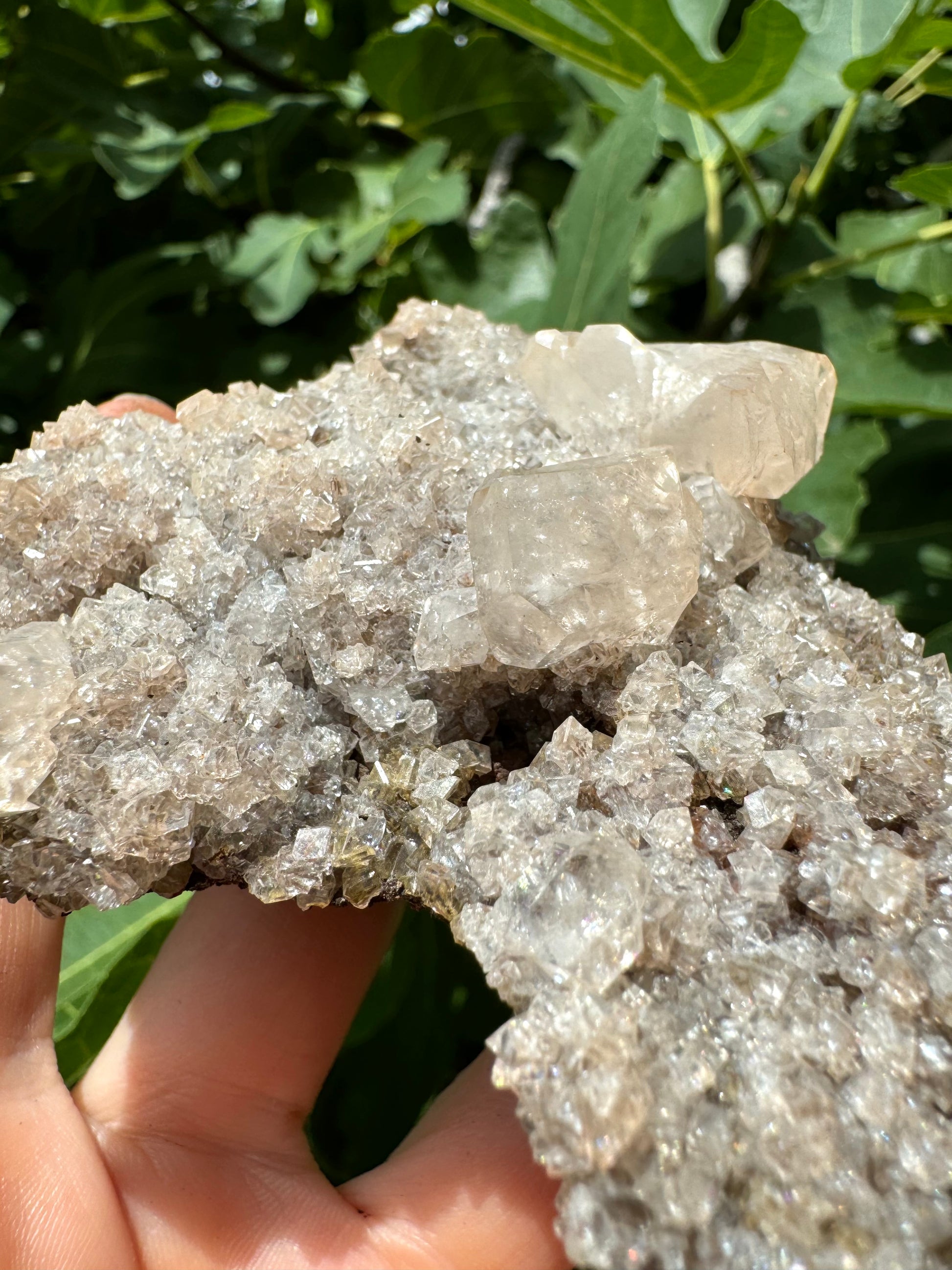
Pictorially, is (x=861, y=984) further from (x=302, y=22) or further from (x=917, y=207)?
(x=302, y=22)

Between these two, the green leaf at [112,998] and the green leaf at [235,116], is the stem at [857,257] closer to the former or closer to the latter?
the green leaf at [235,116]

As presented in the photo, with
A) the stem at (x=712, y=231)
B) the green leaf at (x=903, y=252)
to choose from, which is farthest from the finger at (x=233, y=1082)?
the green leaf at (x=903, y=252)

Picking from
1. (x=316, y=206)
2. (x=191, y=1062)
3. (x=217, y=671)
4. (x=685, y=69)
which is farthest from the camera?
(x=316, y=206)

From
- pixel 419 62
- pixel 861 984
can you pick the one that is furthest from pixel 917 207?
pixel 861 984

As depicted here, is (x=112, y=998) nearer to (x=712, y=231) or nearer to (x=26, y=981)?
(x=26, y=981)

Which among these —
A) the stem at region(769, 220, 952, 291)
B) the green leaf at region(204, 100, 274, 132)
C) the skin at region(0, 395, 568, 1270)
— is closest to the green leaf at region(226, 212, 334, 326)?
the green leaf at region(204, 100, 274, 132)
